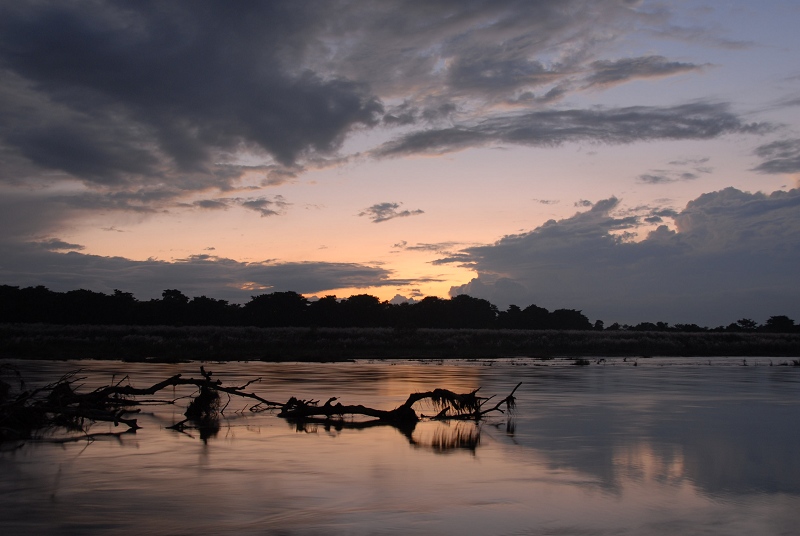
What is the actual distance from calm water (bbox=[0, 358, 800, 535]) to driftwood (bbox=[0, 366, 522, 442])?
0.51 meters

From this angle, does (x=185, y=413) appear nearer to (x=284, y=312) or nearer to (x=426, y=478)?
(x=426, y=478)

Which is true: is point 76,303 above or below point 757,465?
above

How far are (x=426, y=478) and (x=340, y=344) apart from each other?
5753cm

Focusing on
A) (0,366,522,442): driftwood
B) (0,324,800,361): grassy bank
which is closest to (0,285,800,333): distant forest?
(0,324,800,361): grassy bank

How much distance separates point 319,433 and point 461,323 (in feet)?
349

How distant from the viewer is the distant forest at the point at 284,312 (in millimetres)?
96188

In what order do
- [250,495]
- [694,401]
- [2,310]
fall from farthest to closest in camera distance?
1. [2,310]
2. [694,401]
3. [250,495]

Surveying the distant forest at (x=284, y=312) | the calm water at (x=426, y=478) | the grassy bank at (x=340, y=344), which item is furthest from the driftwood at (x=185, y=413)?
the distant forest at (x=284, y=312)

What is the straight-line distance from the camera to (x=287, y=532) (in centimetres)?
816

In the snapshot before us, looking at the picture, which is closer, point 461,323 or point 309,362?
point 309,362

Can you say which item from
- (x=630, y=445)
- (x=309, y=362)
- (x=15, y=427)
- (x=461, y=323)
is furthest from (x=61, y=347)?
(x=461, y=323)

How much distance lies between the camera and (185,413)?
1750cm

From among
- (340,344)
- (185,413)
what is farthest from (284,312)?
(185,413)

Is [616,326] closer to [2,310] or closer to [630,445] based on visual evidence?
[2,310]
